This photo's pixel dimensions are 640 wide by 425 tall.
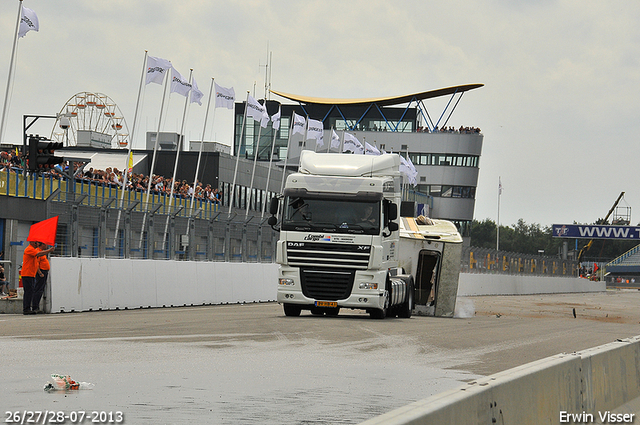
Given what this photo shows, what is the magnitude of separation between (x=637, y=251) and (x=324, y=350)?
144 metres

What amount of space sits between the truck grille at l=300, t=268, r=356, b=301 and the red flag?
17.9 ft

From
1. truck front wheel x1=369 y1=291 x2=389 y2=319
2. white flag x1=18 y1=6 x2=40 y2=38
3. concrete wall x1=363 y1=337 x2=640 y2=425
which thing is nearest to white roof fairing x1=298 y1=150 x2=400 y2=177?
truck front wheel x1=369 y1=291 x2=389 y2=319

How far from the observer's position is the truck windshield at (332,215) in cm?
2142

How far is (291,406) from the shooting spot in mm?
8594

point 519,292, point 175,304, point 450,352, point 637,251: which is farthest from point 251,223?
point 637,251

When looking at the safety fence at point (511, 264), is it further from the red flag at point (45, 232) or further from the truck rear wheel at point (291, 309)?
the red flag at point (45, 232)

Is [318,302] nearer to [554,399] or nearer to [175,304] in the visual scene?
[175,304]

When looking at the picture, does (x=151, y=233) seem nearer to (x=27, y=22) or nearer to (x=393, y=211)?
(x=393, y=211)

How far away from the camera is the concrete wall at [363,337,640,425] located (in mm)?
5547

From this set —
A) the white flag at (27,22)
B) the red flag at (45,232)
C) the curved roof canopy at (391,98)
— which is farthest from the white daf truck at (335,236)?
the curved roof canopy at (391,98)

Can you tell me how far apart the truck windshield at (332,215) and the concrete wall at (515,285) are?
Result: 27176mm

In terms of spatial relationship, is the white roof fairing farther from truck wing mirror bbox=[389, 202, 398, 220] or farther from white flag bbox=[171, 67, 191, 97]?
white flag bbox=[171, 67, 191, 97]

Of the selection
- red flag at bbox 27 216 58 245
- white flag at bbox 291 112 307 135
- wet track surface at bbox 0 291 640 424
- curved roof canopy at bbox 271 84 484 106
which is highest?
curved roof canopy at bbox 271 84 484 106

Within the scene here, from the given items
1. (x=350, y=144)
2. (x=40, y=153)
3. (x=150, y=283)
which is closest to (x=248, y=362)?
(x=150, y=283)
